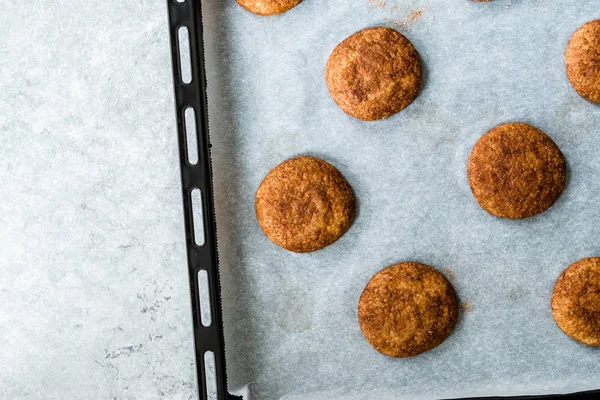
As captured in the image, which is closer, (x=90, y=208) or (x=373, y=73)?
(x=373, y=73)

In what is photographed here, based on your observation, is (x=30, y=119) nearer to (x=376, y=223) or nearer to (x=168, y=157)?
(x=168, y=157)

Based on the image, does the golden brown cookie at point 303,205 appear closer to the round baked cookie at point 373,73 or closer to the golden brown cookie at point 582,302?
the round baked cookie at point 373,73

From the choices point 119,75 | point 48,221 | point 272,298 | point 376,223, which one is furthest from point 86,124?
point 376,223

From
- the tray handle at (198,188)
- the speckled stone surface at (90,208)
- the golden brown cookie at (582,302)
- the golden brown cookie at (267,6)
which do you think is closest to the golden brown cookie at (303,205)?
the tray handle at (198,188)

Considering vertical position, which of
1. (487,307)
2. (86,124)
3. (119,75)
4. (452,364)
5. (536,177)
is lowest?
(452,364)

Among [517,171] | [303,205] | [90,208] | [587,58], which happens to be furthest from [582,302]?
[90,208]

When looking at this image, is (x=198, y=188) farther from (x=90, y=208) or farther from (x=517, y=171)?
(x=517, y=171)

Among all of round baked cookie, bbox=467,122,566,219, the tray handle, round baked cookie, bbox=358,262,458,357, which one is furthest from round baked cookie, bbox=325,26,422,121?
round baked cookie, bbox=358,262,458,357
